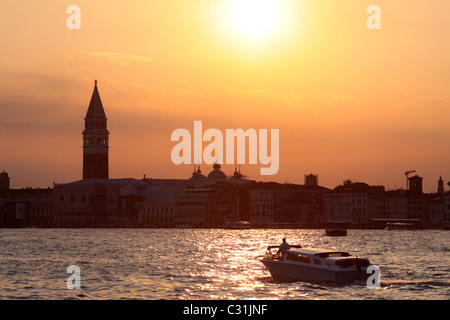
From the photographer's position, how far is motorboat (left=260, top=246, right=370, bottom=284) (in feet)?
108

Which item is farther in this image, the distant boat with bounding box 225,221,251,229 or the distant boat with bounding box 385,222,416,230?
the distant boat with bounding box 225,221,251,229

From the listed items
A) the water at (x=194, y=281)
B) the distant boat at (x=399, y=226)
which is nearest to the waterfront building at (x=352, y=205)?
the distant boat at (x=399, y=226)

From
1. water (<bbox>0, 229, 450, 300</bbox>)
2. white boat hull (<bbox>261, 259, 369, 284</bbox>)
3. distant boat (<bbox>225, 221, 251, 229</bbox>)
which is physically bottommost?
water (<bbox>0, 229, 450, 300</bbox>)

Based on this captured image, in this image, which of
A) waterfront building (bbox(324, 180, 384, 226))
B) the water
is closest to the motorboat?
the water

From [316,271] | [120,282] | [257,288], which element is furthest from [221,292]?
[120,282]

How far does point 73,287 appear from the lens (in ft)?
111

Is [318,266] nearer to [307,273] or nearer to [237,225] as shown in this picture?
[307,273]

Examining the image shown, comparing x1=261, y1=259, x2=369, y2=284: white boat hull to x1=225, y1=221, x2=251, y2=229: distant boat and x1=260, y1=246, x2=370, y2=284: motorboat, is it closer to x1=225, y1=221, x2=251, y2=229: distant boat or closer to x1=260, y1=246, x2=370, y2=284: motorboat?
x1=260, y1=246, x2=370, y2=284: motorboat

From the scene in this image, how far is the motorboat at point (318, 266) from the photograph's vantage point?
33.0 metres

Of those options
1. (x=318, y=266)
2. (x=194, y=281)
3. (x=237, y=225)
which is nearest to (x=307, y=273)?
(x=318, y=266)

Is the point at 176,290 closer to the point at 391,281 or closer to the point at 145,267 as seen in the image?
the point at 391,281

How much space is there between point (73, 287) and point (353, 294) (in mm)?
11150
